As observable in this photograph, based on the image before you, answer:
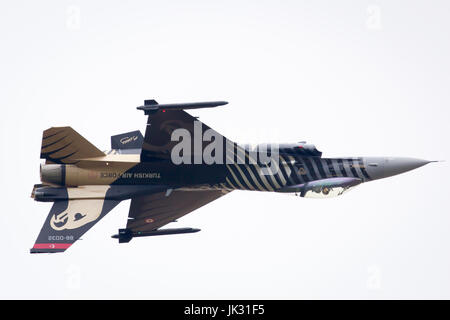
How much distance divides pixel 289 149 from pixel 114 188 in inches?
213

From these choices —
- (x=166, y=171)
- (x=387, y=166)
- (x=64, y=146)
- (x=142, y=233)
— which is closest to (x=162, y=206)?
(x=142, y=233)

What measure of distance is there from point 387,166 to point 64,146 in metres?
9.73

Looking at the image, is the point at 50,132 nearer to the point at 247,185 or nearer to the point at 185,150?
the point at 185,150

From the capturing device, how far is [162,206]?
27.3 m

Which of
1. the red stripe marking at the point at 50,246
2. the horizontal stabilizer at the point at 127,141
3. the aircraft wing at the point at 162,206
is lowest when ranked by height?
the red stripe marking at the point at 50,246

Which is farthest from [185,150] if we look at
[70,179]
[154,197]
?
[70,179]

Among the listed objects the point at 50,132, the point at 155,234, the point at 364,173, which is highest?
the point at 50,132

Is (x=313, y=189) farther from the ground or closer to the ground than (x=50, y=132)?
closer to the ground

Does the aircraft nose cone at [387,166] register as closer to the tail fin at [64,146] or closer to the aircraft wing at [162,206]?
the aircraft wing at [162,206]

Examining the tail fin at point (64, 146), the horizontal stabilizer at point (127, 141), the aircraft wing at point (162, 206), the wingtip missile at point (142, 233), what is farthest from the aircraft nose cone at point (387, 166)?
the tail fin at point (64, 146)

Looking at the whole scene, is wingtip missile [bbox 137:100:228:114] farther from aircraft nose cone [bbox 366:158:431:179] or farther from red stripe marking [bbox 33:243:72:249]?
aircraft nose cone [bbox 366:158:431:179]

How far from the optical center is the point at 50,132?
26547 millimetres

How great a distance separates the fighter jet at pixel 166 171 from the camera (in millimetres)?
26422

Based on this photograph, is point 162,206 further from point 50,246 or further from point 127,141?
point 50,246
